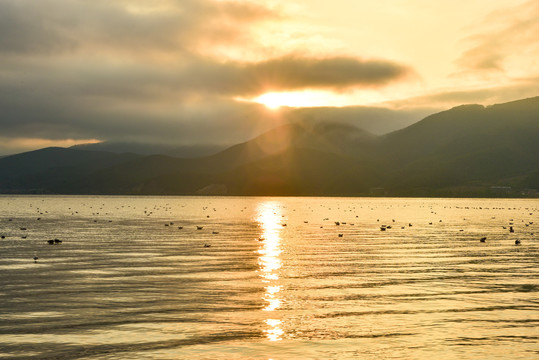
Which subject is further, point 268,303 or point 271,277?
point 271,277

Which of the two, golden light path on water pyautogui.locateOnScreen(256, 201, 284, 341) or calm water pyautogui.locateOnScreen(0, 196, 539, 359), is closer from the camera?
calm water pyautogui.locateOnScreen(0, 196, 539, 359)

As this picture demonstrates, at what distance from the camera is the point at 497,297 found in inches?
1603

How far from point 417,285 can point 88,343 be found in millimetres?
25927

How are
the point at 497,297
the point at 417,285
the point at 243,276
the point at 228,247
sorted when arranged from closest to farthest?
1. the point at 497,297
2. the point at 417,285
3. the point at 243,276
4. the point at 228,247

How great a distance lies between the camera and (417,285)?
45250 millimetres

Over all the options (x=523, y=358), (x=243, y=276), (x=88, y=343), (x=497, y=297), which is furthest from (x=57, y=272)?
(x=523, y=358)

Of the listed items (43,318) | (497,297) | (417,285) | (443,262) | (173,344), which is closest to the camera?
(173,344)

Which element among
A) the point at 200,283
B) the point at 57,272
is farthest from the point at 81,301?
the point at 57,272

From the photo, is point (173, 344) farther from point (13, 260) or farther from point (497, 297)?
point (13, 260)

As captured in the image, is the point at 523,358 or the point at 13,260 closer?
the point at 523,358

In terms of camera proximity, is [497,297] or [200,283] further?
[200,283]

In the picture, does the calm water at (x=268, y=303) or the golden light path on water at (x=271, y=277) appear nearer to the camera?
the calm water at (x=268, y=303)

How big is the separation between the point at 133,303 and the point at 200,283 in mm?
8690

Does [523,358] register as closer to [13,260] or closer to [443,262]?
[443,262]
